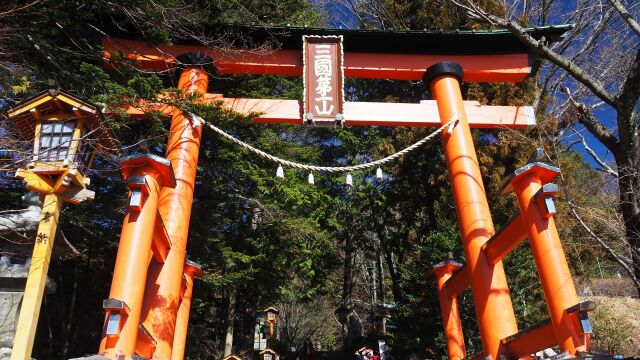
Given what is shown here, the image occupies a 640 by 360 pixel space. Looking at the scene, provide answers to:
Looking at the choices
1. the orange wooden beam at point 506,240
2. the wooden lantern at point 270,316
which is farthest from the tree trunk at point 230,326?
the orange wooden beam at point 506,240

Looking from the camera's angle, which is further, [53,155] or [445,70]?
[445,70]

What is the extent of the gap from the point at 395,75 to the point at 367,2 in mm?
7752

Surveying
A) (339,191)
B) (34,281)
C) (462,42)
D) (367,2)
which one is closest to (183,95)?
(34,281)

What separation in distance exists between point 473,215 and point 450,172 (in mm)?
765

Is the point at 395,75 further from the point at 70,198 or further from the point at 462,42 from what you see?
the point at 70,198

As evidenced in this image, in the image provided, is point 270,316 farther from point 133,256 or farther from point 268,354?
point 133,256

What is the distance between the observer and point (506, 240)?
4836 millimetres

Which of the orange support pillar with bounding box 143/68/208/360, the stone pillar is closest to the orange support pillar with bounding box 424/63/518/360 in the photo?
the orange support pillar with bounding box 143/68/208/360

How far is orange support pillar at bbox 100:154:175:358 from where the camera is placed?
354 cm

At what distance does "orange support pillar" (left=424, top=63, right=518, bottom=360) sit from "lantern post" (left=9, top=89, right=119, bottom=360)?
4216 mm

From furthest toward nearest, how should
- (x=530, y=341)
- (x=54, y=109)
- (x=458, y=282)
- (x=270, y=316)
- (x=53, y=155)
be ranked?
1. (x=270, y=316)
2. (x=458, y=282)
3. (x=530, y=341)
4. (x=54, y=109)
5. (x=53, y=155)

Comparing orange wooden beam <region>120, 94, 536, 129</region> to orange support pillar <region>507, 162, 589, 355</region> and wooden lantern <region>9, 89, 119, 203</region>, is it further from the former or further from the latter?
wooden lantern <region>9, 89, 119, 203</region>

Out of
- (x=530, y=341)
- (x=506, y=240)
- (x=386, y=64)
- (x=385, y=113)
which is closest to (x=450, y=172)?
(x=385, y=113)

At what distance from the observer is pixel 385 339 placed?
1123 centimetres
